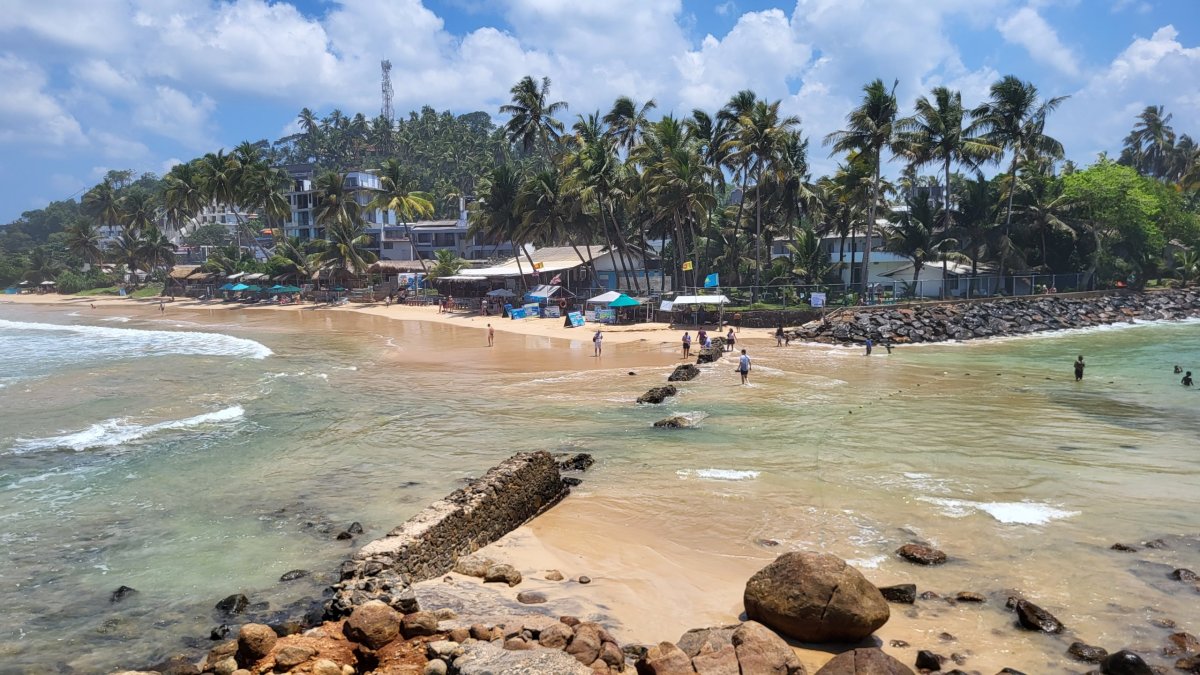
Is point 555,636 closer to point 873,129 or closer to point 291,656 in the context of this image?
point 291,656

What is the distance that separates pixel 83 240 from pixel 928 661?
10946cm

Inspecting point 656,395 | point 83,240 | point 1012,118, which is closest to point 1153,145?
point 1012,118

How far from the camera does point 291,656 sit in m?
7.09

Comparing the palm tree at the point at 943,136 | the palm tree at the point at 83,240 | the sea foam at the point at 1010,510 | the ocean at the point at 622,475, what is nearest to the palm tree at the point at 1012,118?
the palm tree at the point at 943,136

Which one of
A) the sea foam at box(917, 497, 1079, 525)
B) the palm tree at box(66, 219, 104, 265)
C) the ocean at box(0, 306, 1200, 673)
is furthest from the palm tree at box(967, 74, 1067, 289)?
the palm tree at box(66, 219, 104, 265)

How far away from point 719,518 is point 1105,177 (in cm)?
5060

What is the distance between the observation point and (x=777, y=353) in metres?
32.6

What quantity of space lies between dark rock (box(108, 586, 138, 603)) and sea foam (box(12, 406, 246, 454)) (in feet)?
31.7

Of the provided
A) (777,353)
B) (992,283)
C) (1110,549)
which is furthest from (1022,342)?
(1110,549)

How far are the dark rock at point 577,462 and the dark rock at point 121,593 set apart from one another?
749cm

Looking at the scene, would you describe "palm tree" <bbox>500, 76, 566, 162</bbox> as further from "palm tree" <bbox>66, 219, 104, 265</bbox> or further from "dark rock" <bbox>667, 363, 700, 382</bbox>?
"palm tree" <bbox>66, 219, 104, 265</bbox>

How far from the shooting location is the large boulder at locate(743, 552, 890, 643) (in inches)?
309

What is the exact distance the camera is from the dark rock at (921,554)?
1022cm

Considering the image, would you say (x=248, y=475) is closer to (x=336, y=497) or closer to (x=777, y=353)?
(x=336, y=497)
